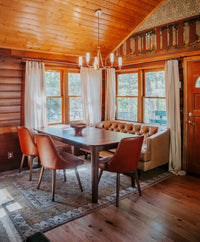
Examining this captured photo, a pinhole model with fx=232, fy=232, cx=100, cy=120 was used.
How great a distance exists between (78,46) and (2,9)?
1859mm

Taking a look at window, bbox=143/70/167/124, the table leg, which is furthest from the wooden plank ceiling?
the table leg

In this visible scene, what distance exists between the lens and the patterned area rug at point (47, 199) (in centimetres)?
263

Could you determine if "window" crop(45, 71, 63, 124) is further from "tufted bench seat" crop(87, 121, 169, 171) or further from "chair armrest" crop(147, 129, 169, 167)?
"chair armrest" crop(147, 129, 169, 167)

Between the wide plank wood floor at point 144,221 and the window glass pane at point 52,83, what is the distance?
2985 mm

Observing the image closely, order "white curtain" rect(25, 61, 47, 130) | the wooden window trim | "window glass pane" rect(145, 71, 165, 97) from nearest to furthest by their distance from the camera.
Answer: "white curtain" rect(25, 61, 47, 130) → "window glass pane" rect(145, 71, 165, 97) → the wooden window trim

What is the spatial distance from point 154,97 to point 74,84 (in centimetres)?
192

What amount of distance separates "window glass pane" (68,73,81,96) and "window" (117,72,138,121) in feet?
3.36

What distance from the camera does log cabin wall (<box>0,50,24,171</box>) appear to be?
438 cm

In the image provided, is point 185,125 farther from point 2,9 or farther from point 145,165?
point 2,9

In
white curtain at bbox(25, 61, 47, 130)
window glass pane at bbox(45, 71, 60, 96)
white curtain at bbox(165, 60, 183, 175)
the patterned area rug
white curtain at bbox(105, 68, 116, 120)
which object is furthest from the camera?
white curtain at bbox(105, 68, 116, 120)

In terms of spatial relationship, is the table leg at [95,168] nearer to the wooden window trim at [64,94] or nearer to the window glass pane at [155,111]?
the window glass pane at [155,111]

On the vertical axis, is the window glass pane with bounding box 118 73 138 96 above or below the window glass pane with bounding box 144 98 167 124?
above

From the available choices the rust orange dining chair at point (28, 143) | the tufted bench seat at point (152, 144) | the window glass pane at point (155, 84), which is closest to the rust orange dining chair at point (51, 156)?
the rust orange dining chair at point (28, 143)

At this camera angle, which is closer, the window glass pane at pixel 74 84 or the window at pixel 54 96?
the window at pixel 54 96
